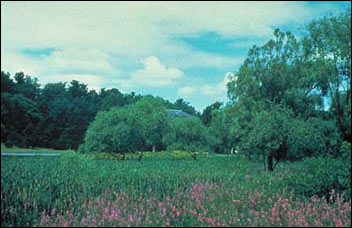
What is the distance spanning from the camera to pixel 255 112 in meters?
17.7

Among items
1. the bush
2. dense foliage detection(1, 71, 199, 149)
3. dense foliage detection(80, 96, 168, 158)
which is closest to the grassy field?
the bush

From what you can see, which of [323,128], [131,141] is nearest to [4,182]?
[323,128]

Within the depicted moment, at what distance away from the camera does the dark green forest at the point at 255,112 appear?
10867mm

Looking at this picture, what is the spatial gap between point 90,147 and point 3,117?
22.4m

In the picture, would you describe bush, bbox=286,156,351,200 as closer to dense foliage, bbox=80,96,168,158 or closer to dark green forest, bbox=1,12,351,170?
dark green forest, bbox=1,12,351,170

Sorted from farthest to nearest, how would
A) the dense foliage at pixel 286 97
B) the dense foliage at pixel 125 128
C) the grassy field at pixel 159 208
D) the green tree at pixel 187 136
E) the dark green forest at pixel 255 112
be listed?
the green tree at pixel 187 136 → the dense foliage at pixel 125 128 → the dense foliage at pixel 286 97 → the dark green forest at pixel 255 112 → the grassy field at pixel 159 208

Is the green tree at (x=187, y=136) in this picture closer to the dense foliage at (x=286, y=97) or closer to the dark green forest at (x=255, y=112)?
the dark green forest at (x=255, y=112)

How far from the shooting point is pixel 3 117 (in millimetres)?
7012

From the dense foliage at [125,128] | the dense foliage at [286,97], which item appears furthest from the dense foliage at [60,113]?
the dense foliage at [286,97]

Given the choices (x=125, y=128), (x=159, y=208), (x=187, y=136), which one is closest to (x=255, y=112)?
(x=159, y=208)

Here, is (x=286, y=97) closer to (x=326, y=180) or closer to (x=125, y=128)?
(x=326, y=180)

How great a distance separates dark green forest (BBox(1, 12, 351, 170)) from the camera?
35.7ft

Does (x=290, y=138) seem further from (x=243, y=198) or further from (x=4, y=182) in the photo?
(x=4, y=182)

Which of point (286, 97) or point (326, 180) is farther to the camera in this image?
point (286, 97)
